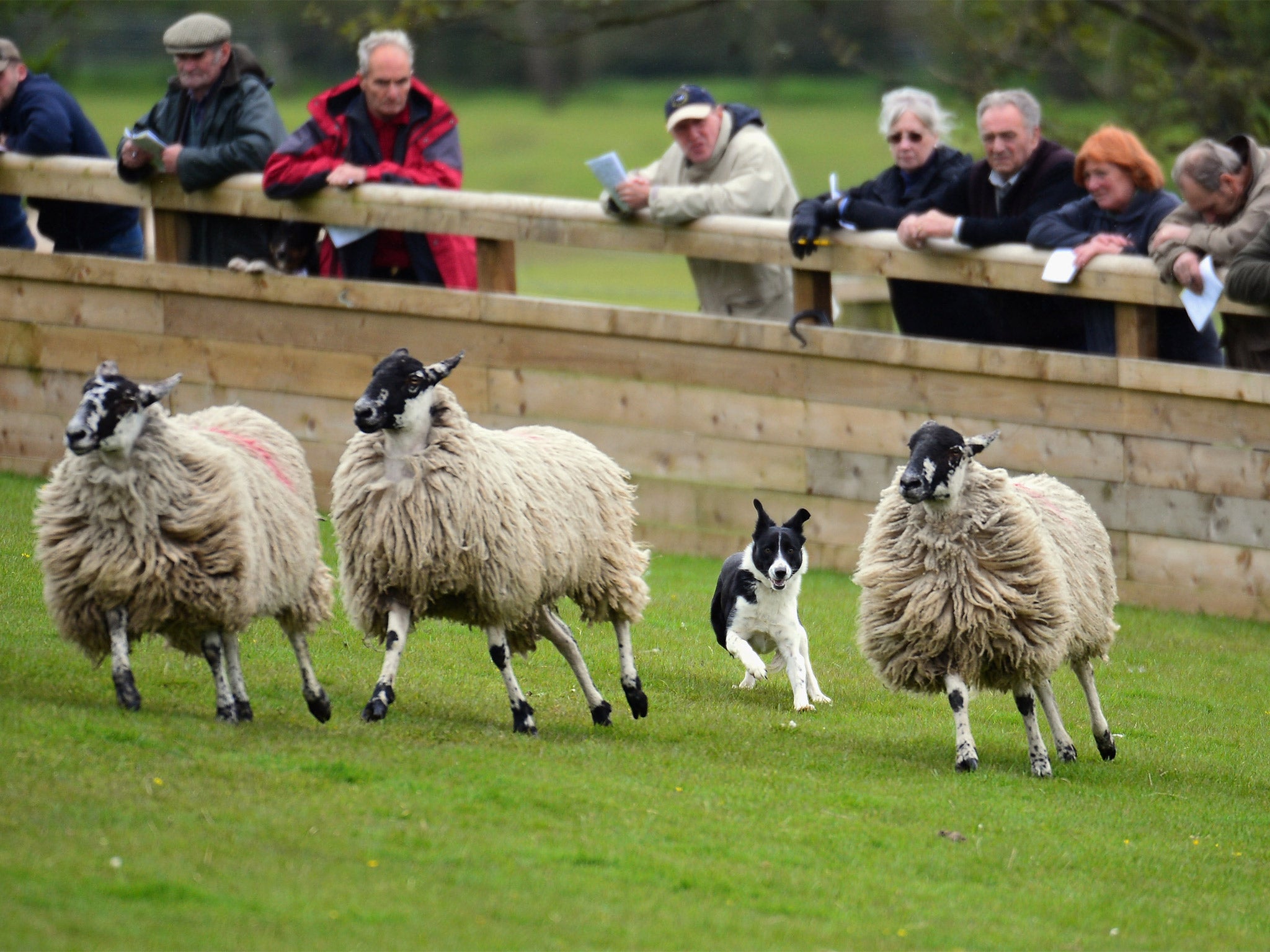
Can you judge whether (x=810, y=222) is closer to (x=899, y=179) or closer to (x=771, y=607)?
(x=899, y=179)

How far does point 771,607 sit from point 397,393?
9.13 feet

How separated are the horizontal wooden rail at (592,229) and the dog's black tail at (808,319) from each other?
5.3 inches

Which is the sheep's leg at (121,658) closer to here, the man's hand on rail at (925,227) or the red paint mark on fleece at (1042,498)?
the red paint mark on fleece at (1042,498)

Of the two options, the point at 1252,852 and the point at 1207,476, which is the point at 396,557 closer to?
the point at 1252,852

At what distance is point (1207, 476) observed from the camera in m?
11.3

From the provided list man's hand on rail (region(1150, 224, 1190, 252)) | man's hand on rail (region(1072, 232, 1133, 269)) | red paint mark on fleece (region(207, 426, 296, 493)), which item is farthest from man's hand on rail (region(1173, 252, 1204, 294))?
red paint mark on fleece (region(207, 426, 296, 493))

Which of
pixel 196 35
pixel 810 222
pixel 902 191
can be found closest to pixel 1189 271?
pixel 902 191


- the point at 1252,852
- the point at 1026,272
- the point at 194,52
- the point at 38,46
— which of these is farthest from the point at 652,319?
the point at 38,46

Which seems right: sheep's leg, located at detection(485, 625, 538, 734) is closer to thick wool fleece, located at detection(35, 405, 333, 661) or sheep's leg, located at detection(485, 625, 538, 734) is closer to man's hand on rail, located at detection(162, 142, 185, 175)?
thick wool fleece, located at detection(35, 405, 333, 661)

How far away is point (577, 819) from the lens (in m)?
6.42

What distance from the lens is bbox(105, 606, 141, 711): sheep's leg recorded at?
715 centimetres

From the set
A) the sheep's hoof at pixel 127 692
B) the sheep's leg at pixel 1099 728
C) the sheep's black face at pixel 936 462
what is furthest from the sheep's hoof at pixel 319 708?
the sheep's leg at pixel 1099 728

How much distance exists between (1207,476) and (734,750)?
493 centimetres

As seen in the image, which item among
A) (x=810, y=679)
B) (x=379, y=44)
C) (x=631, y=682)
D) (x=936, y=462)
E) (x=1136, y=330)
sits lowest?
(x=810, y=679)
